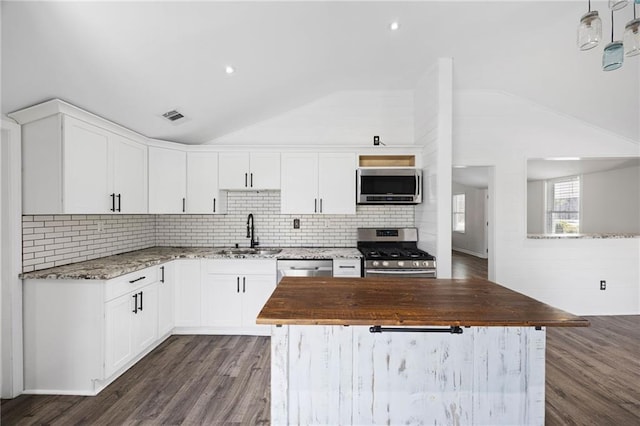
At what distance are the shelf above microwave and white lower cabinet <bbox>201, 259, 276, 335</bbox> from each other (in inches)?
72.0

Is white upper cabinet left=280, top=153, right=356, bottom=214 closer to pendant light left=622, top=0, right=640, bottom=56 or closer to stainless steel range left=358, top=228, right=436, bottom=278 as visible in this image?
stainless steel range left=358, top=228, right=436, bottom=278

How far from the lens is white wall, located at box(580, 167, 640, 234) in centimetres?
582

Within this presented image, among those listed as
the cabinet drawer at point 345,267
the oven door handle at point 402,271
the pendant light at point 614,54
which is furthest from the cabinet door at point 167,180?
the pendant light at point 614,54

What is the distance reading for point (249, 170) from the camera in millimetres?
3910

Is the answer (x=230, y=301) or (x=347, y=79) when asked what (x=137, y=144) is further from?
(x=347, y=79)

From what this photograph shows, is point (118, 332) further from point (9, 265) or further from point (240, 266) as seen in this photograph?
point (240, 266)

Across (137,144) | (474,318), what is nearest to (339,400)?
(474,318)

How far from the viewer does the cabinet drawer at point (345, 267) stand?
3.52m

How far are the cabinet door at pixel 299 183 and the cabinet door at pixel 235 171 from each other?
49cm

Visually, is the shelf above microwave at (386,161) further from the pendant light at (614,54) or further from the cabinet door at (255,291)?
the pendant light at (614,54)

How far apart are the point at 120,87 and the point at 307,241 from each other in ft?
8.96

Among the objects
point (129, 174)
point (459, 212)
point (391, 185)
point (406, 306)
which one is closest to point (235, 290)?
point (129, 174)

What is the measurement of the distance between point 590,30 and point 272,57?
2370 millimetres

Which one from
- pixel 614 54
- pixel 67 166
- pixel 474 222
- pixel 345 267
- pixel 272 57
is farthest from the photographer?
pixel 474 222
